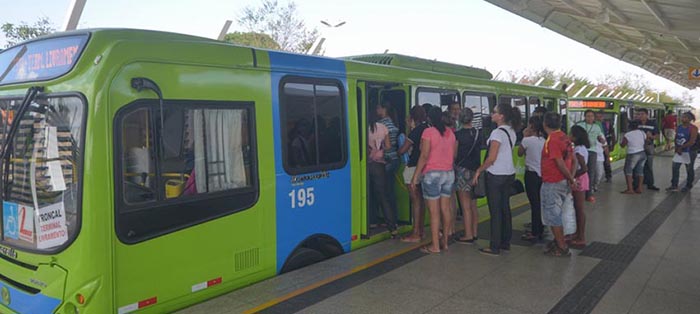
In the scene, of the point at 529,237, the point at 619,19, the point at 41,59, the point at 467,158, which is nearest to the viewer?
the point at 41,59

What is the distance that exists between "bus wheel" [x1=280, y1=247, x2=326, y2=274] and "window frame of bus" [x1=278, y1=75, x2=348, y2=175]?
33.3 inches

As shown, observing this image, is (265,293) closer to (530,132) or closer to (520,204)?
(530,132)

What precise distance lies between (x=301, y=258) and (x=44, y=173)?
2537mm

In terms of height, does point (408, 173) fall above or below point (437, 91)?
Answer: below

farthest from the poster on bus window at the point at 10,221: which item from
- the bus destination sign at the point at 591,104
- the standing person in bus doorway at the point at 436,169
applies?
the bus destination sign at the point at 591,104

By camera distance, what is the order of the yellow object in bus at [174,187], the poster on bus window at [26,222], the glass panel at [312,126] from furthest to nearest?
1. the glass panel at [312,126]
2. the yellow object in bus at [174,187]
3. the poster on bus window at [26,222]

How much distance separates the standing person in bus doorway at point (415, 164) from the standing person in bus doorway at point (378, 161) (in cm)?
29

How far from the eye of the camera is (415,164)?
640 cm

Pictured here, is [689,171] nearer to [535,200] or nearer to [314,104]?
[535,200]

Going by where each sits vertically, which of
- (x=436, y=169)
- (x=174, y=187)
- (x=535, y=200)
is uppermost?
(x=174, y=187)

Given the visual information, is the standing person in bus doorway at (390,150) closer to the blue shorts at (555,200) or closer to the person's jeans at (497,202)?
the person's jeans at (497,202)

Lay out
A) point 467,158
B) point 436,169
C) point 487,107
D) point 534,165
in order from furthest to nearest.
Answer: point 487,107
point 534,165
point 467,158
point 436,169

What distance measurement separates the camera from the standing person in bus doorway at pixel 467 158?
6.25m

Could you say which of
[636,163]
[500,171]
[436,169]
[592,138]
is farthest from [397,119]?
[636,163]
